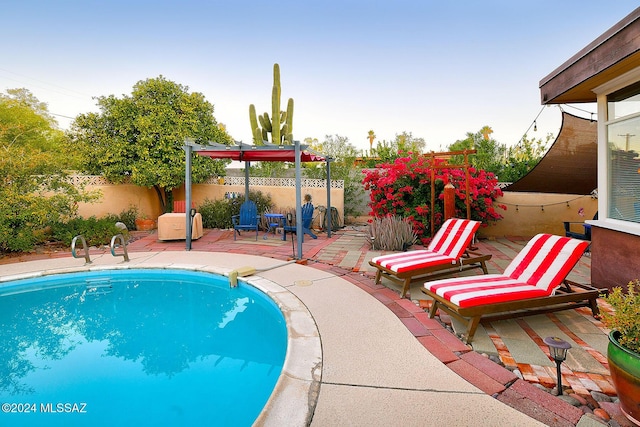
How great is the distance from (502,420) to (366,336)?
4.63 feet

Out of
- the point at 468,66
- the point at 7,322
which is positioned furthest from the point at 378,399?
the point at 468,66

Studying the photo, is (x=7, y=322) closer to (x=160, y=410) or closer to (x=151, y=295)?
(x=151, y=295)

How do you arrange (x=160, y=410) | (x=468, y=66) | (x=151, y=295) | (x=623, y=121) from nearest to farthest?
(x=160, y=410)
(x=623, y=121)
(x=151, y=295)
(x=468, y=66)

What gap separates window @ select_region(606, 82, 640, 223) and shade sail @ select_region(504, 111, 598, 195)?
11.1ft

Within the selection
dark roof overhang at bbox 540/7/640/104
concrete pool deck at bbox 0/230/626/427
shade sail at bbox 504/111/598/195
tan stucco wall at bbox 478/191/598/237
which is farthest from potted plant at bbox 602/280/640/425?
tan stucco wall at bbox 478/191/598/237

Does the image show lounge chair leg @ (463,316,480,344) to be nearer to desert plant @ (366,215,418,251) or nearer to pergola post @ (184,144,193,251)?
desert plant @ (366,215,418,251)

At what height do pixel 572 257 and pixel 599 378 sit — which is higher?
pixel 572 257

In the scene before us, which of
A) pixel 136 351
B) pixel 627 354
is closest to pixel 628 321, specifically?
pixel 627 354

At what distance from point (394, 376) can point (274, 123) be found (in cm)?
1188

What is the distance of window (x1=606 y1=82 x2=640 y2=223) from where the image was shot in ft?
12.4

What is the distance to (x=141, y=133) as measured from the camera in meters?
10.4

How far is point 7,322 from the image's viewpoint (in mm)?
4332

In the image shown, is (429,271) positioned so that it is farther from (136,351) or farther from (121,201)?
(121,201)

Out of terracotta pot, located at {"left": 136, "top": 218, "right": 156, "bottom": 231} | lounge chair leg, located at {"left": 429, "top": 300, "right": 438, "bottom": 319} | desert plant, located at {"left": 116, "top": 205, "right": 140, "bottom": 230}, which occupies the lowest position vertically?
lounge chair leg, located at {"left": 429, "top": 300, "right": 438, "bottom": 319}
